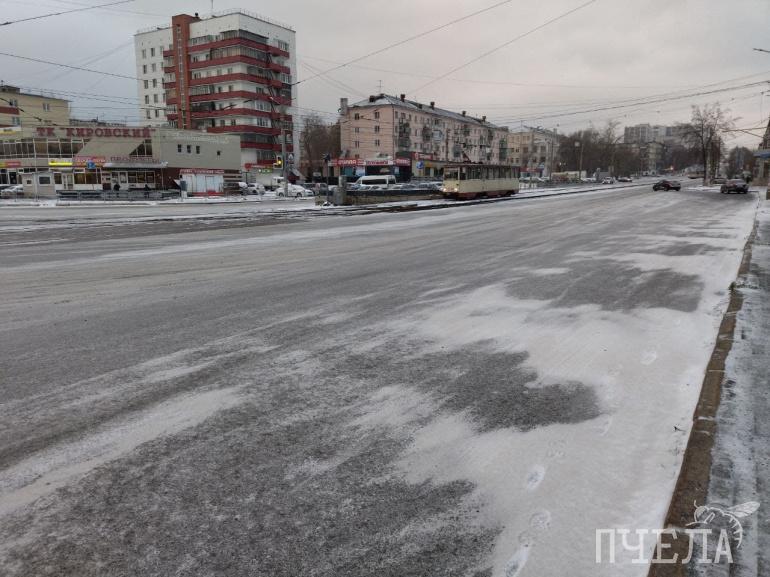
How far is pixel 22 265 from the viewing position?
11.2 meters

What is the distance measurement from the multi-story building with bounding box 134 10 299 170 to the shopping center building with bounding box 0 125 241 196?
17976 mm

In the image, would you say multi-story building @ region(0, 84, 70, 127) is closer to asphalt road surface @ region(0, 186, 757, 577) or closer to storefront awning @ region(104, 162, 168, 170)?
storefront awning @ region(104, 162, 168, 170)

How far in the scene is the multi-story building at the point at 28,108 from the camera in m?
80.6

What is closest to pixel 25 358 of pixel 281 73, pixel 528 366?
pixel 528 366

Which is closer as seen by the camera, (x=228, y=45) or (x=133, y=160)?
(x=133, y=160)

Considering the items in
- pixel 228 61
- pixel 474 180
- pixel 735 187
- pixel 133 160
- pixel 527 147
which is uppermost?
pixel 228 61

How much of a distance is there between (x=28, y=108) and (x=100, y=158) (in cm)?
3801

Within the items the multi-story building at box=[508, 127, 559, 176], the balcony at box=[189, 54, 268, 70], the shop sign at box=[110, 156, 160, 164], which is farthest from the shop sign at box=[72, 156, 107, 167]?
the multi-story building at box=[508, 127, 559, 176]

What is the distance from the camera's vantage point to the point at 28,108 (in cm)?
8412

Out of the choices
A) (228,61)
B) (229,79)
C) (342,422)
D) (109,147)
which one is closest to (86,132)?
(109,147)

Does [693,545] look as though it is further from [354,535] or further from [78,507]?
[78,507]

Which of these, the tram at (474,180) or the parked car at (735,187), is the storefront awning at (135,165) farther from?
the parked car at (735,187)

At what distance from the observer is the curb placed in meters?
2.38

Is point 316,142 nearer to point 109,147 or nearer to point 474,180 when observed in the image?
point 109,147
